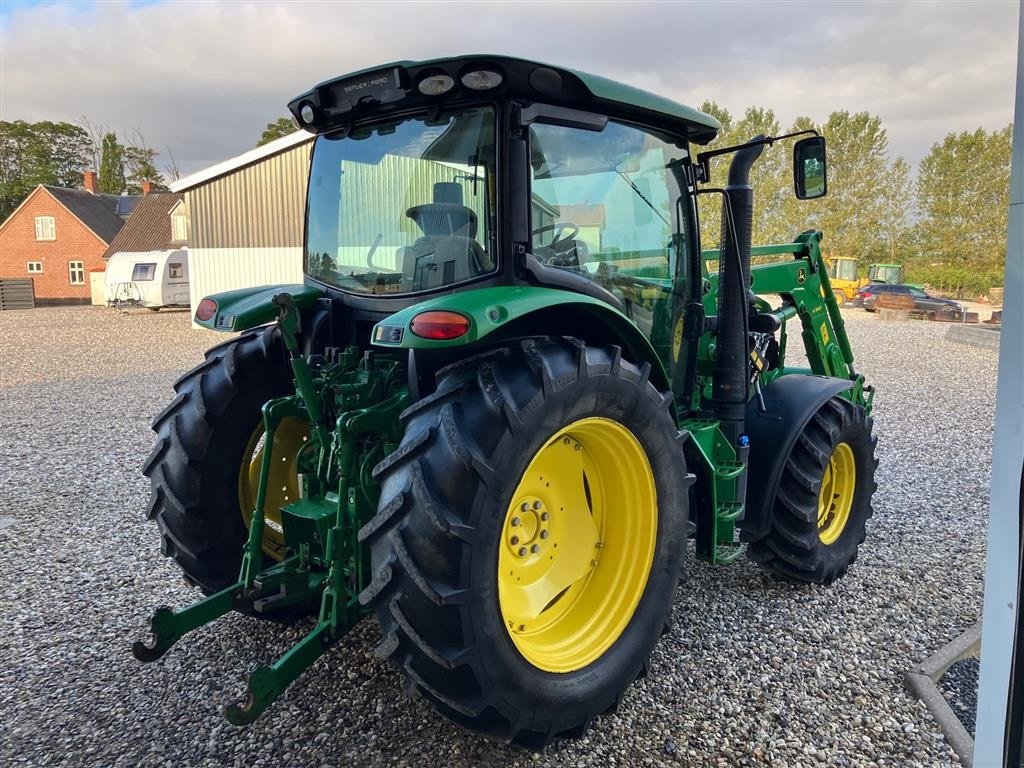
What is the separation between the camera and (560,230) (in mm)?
2914

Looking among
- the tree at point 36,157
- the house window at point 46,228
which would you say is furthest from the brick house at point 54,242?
the tree at point 36,157

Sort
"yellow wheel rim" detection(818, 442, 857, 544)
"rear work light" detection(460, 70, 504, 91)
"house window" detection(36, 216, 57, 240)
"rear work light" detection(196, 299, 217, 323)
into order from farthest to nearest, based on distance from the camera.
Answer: "house window" detection(36, 216, 57, 240) → "yellow wheel rim" detection(818, 442, 857, 544) → "rear work light" detection(196, 299, 217, 323) → "rear work light" detection(460, 70, 504, 91)

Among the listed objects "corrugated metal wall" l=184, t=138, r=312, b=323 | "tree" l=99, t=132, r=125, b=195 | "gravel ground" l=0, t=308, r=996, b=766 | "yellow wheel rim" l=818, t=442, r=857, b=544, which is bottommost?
→ "gravel ground" l=0, t=308, r=996, b=766

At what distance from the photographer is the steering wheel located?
2.82 metres

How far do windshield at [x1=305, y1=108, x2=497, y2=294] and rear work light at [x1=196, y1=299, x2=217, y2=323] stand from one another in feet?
1.51

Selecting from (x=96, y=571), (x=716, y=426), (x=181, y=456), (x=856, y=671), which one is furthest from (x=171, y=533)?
(x=856, y=671)

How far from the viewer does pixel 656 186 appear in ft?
11.1

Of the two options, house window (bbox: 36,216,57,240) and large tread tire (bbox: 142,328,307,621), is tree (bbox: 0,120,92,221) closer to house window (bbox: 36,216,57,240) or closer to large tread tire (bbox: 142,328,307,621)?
house window (bbox: 36,216,57,240)

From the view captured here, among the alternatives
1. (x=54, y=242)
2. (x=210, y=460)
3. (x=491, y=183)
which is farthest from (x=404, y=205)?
(x=54, y=242)

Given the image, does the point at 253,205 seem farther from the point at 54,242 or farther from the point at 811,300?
the point at 54,242

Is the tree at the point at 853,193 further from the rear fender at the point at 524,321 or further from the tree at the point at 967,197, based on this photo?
the rear fender at the point at 524,321

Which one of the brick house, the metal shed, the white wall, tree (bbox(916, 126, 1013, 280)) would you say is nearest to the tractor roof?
the metal shed

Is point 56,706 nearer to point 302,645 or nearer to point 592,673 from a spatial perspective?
point 302,645

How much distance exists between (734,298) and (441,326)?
195cm
